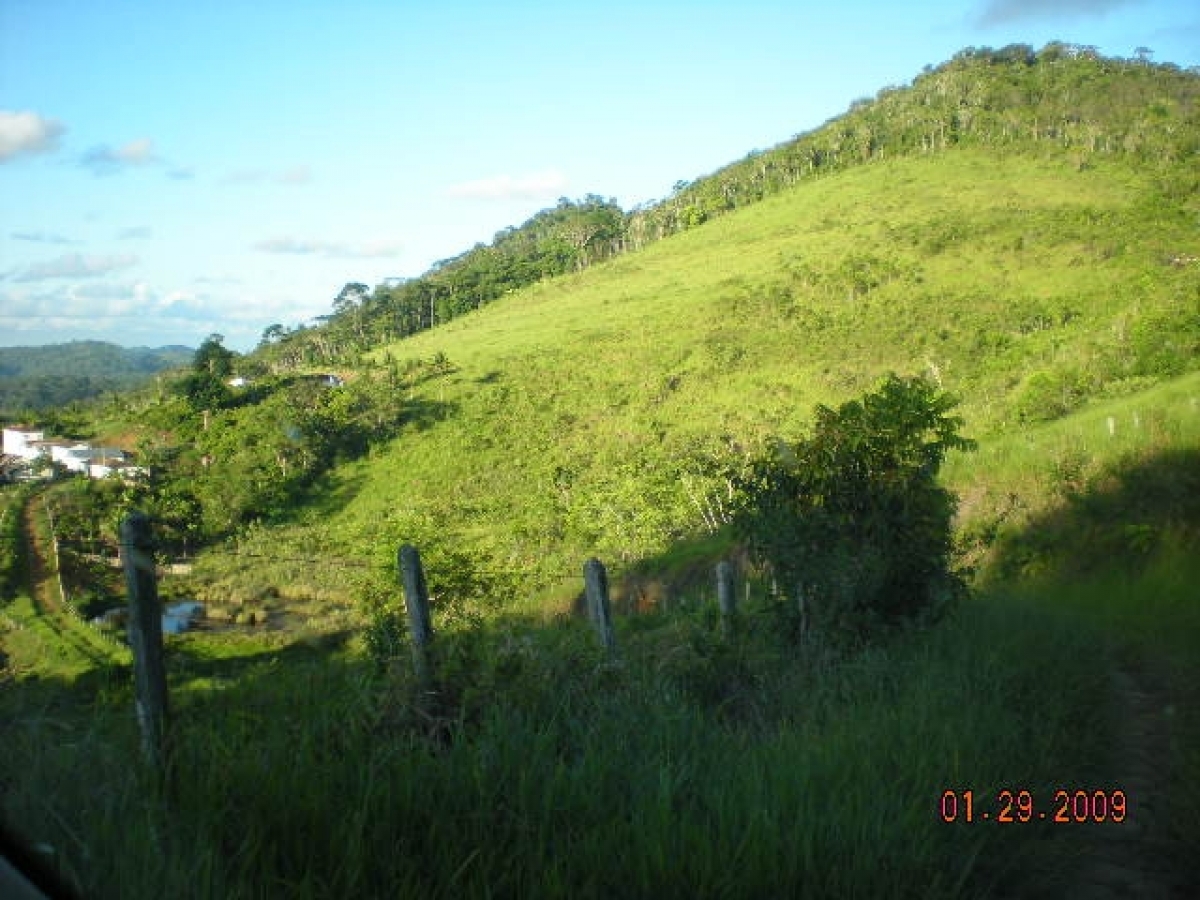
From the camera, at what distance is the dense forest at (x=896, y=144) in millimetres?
74438

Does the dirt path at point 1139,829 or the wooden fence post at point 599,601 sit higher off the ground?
the wooden fence post at point 599,601

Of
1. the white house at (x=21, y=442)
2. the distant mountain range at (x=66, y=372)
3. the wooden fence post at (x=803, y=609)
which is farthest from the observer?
the distant mountain range at (x=66, y=372)

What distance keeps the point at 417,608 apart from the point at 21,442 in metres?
12.6

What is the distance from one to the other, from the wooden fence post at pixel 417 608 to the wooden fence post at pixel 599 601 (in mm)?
1753

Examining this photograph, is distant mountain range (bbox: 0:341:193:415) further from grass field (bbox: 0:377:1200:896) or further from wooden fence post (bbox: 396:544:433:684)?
grass field (bbox: 0:377:1200:896)

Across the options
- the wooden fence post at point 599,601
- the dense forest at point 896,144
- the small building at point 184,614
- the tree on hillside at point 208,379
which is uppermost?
the dense forest at point 896,144

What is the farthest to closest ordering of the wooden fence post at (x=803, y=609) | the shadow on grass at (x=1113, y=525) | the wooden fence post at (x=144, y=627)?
the shadow on grass at (x=1113, y=525)
the wooden fence post at (x=803, y=609)
the wooden fence post at (x=144, y=627)

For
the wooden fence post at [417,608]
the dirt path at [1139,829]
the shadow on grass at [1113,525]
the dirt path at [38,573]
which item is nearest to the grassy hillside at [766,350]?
Answer: the shadow on grass at [1113,525]

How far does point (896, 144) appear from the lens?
86000mm

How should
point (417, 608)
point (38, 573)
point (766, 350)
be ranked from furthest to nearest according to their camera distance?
point (766, 350)
point (38, 573)
point (417, 608)

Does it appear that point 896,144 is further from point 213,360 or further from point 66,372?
point 66,372

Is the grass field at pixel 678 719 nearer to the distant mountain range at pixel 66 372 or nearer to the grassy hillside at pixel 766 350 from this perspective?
the grassy hillside at pixel 766 350

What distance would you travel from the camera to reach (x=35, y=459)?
1228 centimetres

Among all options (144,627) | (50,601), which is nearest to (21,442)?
(50,601)
